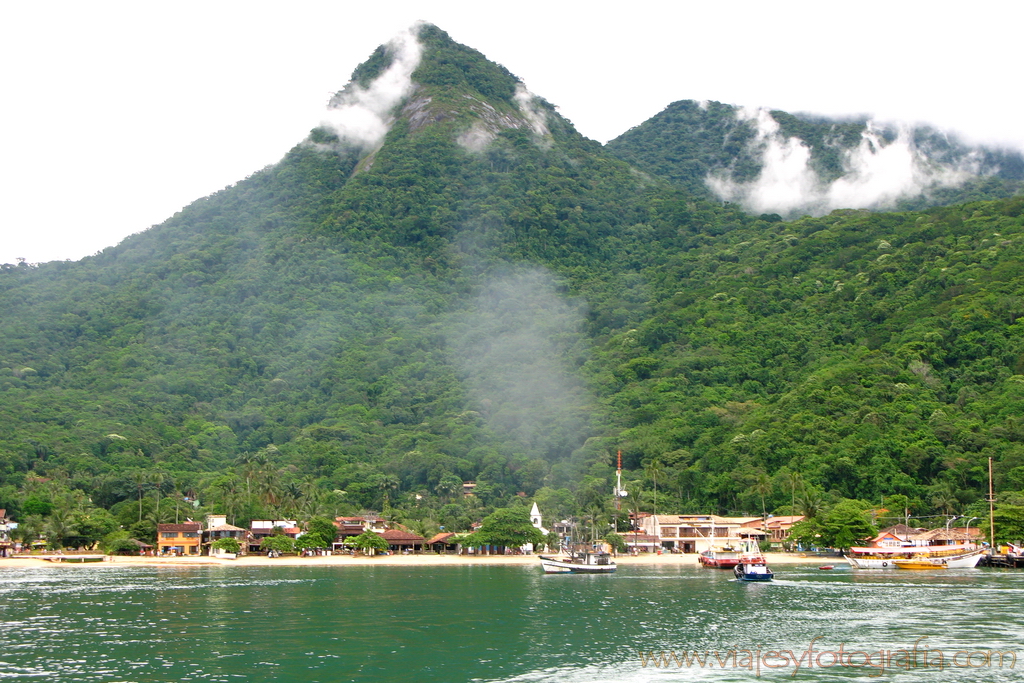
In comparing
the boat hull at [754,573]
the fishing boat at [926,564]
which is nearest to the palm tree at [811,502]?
the fishing boat at [926,564]

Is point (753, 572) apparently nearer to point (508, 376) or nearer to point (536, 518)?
point (536, 518)

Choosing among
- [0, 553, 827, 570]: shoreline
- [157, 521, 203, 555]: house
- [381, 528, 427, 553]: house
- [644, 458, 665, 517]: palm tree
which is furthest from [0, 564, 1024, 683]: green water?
[644, 458, 665, 517]: palm tree

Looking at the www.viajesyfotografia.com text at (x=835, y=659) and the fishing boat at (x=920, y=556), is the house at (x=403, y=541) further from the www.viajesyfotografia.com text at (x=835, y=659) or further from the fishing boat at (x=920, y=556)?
the www.viajesyfotografia.com text at (x=835, y=659)

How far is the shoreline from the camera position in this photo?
91.3 metres

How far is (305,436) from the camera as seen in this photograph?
137 metres

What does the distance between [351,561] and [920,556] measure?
1931 inches

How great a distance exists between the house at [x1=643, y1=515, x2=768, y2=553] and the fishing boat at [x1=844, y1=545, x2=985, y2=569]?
776 inches

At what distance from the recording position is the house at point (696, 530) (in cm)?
10969

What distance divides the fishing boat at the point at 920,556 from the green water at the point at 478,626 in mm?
11140

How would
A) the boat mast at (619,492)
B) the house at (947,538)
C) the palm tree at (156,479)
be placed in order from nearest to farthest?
1. the house at (947,538)
2. the palm tree at (156,479)
3. the boat mast at (619,492)

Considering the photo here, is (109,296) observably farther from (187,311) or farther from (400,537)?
(400,537)

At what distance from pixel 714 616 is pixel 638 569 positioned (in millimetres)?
39626

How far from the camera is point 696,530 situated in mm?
112938

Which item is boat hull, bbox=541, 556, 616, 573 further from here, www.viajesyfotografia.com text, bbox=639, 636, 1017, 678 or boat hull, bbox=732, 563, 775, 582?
www.viajesyfotografia.com text, bbox=639, 636, 1017, 678
